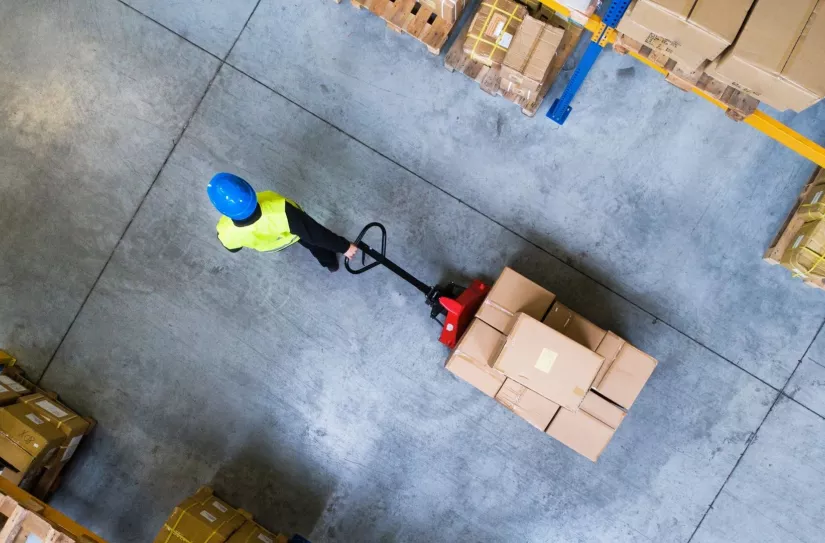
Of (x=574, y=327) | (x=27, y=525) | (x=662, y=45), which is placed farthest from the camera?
(x=574, y=327)

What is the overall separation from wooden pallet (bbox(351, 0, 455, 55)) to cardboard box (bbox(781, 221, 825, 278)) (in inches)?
138

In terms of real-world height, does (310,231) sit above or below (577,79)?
below

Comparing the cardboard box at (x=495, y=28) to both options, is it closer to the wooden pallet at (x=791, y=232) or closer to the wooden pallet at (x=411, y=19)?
the wooden pallet at (x=411, y=19)

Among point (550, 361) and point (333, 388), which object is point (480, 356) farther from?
point (333, 388)

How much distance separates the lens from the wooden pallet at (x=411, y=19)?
15.2ft

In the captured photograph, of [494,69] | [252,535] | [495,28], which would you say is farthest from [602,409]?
[495,28]

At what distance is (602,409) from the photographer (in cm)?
423

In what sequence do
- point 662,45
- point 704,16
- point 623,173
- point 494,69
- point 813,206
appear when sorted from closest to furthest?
point 704,16
point 662,45
point 813,206
point 494,69
point 623,173

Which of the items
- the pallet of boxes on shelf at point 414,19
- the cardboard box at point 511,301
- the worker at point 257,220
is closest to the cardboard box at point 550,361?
the cardboard box at point 511,301

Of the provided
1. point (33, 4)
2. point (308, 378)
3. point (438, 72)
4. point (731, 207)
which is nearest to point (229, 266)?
point (308, 378)

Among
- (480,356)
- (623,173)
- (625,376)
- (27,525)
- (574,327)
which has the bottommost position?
(27,525)

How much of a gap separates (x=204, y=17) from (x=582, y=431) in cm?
512

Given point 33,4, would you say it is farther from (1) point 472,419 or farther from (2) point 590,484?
(2) point 590,484

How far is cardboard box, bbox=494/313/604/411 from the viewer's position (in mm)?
3775
